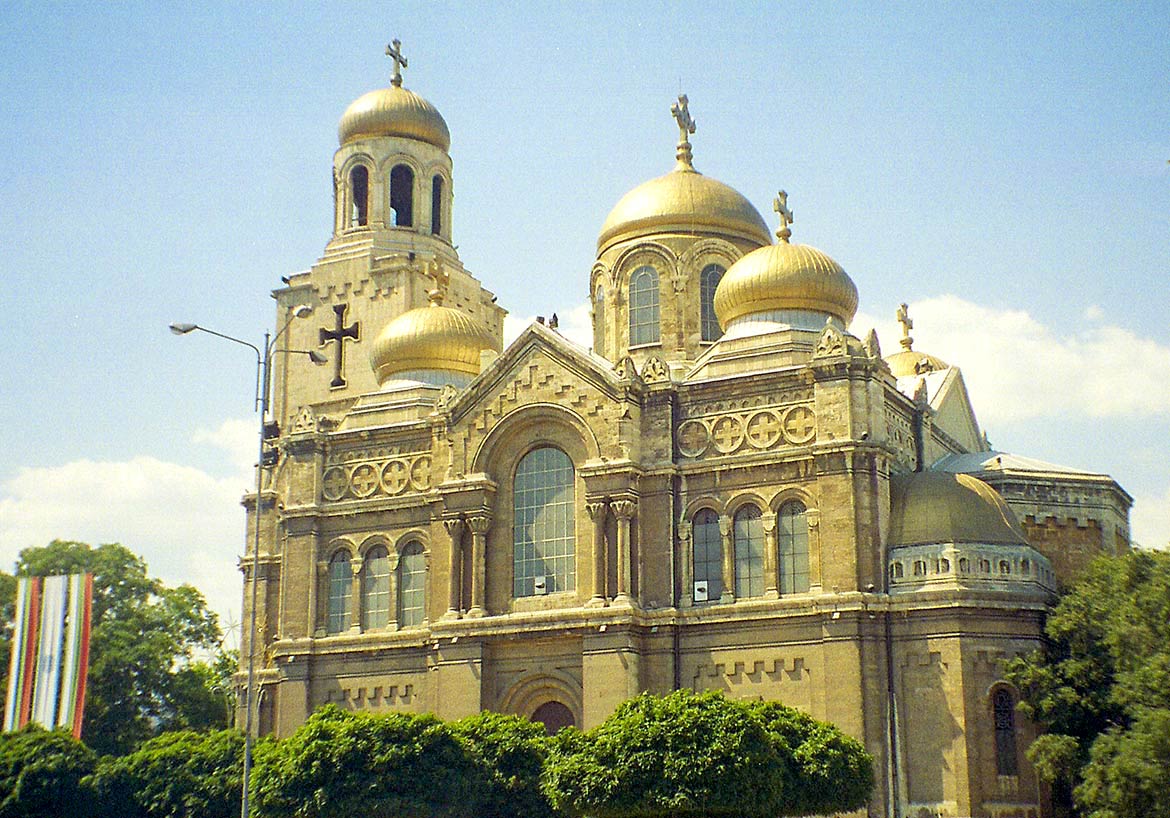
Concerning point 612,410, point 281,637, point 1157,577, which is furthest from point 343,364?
point 1157,577

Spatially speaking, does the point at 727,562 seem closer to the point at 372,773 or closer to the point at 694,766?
the point at 694,766

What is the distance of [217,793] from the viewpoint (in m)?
41.7

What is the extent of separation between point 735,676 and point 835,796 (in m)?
6.24

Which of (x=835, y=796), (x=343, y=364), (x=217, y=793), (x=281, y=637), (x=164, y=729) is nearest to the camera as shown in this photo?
(x=835, y=796)

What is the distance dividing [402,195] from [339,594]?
17.2m

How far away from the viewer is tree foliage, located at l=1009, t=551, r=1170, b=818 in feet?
115

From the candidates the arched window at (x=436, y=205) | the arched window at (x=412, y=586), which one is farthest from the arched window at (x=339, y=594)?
the arched window at (x=436, y=205)

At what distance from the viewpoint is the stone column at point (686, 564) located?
43188 millimetres

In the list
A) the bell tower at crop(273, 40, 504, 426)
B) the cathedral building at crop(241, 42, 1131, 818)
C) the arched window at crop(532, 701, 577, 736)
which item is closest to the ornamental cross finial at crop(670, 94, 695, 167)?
the cathedral building at crop(241, 42, 1131, 818)

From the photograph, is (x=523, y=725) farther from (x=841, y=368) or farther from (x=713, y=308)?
(x=713, y=308)

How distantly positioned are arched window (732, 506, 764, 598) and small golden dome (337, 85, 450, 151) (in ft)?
74.9

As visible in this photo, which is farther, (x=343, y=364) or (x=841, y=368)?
(x=343, y=364)

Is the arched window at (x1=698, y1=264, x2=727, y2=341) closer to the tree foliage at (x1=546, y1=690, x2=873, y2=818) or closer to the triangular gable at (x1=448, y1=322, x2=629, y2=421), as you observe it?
the triangular gable at (x1=448, y1=322, x2=629, y2=421)

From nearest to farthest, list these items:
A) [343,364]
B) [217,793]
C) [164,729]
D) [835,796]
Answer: [835,796], [217,793], [343,364], [164,729]
